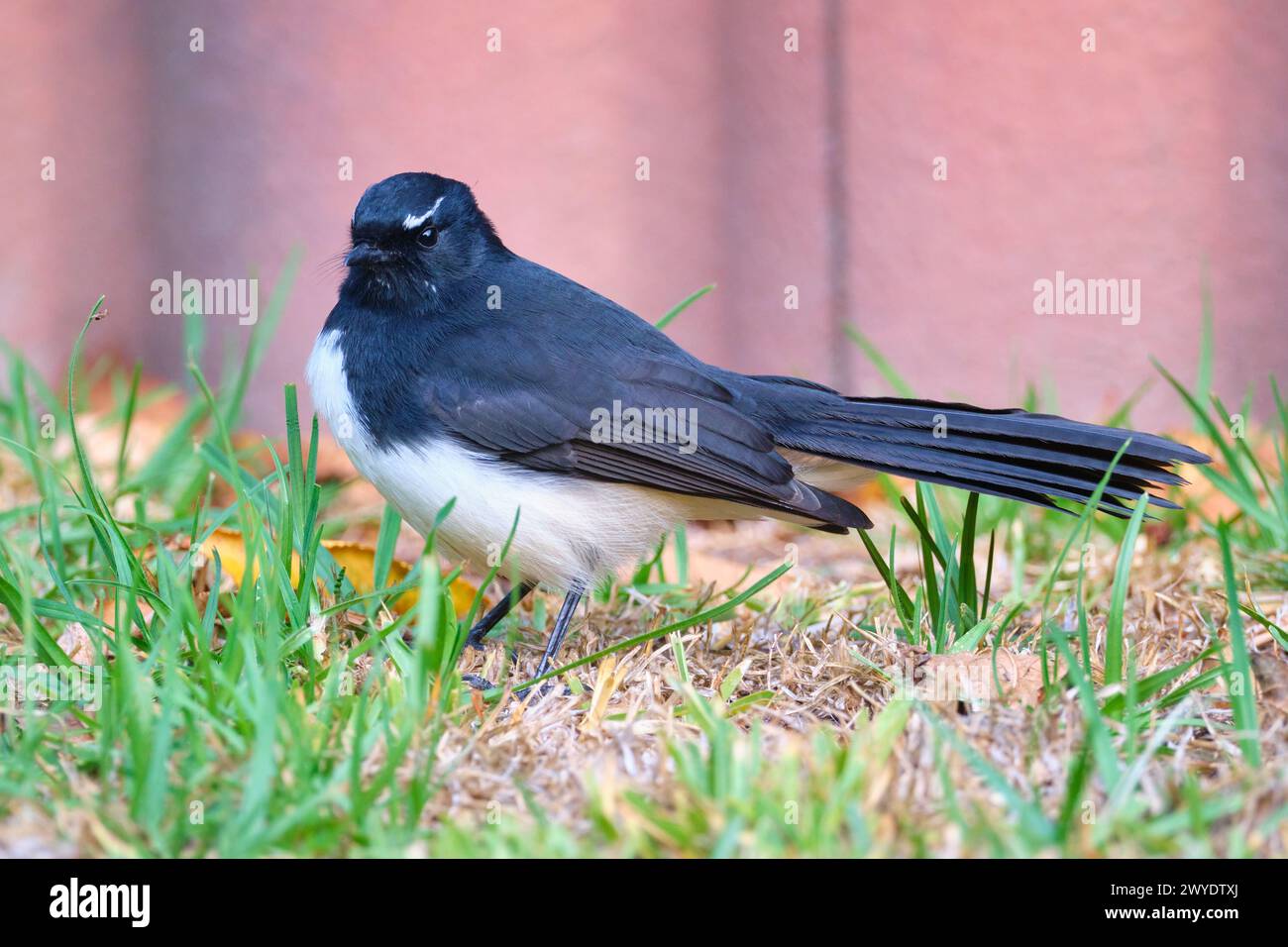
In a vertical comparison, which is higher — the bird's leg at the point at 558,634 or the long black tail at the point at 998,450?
the long black tail at the point at 998,450

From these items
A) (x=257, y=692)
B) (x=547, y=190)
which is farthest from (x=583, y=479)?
(x=547, y=190)

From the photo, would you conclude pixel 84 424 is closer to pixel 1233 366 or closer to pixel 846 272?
pixel 846 272

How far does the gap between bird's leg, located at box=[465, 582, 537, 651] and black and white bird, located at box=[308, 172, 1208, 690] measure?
11 millimetres

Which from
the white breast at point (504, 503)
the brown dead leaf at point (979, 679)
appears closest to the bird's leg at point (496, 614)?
the white breast at point (504, 503)

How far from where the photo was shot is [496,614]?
3.53 metres

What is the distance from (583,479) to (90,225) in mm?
3829

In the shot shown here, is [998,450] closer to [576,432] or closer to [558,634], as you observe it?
[576,432]

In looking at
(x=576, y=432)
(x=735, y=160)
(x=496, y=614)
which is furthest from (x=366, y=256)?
(x=735, y=160)

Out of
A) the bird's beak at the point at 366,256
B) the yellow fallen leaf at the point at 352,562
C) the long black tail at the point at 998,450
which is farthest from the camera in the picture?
the yellow fallen leaf at the point at 352,562

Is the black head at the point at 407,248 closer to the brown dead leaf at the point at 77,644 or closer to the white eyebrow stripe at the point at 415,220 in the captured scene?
the white eyebrow stripe at the point at 415,220

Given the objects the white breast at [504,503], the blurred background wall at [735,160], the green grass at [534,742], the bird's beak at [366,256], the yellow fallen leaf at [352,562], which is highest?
the blurred background wall at [735,160]

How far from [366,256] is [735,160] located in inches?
119

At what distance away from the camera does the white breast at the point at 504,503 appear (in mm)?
3160

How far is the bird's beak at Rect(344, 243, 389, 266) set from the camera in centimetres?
335
